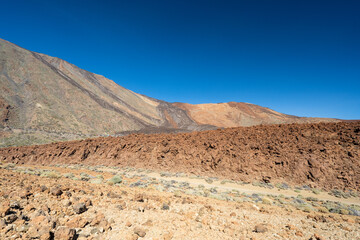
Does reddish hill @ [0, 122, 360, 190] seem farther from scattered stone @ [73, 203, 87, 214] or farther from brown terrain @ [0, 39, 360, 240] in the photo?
scattered stone @ [73, 203, 87, 214]

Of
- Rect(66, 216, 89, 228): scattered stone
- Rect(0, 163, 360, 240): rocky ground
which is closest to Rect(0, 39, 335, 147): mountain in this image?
Rect(0, 163, 360, 240): rocky ground

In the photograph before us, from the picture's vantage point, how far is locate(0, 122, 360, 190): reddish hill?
42.4ft

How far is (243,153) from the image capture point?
619 inches

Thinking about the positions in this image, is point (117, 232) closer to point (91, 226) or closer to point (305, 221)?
point (91, 226)

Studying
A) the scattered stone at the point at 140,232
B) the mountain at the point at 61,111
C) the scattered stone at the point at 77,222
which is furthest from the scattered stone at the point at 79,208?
the mountain at the point at 61,111

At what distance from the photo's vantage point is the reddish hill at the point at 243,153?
42.4ft

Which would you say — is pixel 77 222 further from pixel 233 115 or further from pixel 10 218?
pixel 233 115

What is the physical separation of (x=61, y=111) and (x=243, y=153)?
50.2m

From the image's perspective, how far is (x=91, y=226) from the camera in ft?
13.1

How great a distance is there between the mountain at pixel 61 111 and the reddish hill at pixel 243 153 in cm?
1603

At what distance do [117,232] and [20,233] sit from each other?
68.3 inches

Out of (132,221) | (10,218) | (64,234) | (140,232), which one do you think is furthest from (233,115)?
(10,218)

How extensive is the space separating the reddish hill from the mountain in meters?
16.0

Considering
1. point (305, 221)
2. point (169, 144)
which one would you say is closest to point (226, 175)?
Answer: point (169, 144)
